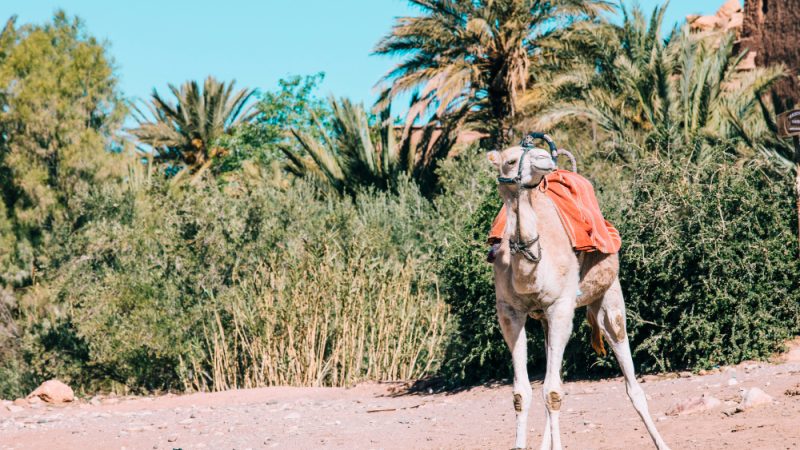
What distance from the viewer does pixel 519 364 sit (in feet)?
21.6

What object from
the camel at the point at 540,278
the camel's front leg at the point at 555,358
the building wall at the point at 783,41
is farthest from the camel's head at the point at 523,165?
the building wall at the point at 783,41

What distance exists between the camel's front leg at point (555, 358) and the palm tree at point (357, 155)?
59.3 feet

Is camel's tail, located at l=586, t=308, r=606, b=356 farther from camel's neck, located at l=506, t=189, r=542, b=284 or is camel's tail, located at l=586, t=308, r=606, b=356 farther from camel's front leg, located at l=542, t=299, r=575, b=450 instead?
camel's neck, located at l=506, t=189, r=542, b=284

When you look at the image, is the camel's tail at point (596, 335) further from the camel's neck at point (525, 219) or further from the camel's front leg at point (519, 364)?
the camel's neck at point (525, 219)

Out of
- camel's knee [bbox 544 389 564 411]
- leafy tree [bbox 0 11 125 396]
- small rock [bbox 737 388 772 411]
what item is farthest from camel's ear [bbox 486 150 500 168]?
leafy tree [bbox 0 11 125 396]

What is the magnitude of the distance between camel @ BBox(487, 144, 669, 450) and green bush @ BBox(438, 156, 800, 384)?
15.7 ft

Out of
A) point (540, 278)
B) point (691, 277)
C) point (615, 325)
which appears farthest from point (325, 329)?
point (540, 278)

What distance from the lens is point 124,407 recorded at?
14.1 metres

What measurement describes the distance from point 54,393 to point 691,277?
9.26 meters

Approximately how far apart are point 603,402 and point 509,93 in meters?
14.7

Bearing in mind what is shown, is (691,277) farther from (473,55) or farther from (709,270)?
(473,55)

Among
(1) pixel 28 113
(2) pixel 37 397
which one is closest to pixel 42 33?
(1) pixel 28 113

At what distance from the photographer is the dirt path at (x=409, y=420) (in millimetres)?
A: 7719

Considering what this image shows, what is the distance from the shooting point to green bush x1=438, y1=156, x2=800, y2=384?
1164cm
